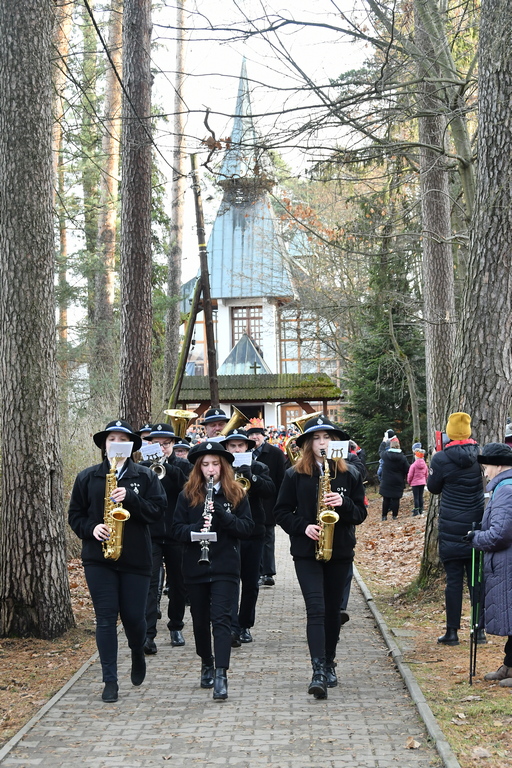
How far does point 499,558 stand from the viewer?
7277mm

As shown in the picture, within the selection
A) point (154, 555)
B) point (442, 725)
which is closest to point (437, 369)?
point (154, 555)

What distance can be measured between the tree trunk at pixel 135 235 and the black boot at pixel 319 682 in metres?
7.55

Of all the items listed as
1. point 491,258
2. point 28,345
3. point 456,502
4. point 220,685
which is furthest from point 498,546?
point 28,345

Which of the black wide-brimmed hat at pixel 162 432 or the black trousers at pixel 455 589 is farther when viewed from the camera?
the black wide-brimmed hat at pixel 162 432

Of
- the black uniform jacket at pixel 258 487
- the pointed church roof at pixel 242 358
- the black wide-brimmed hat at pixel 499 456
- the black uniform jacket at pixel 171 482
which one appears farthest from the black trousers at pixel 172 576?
the pointed church roof at pixel 242 358

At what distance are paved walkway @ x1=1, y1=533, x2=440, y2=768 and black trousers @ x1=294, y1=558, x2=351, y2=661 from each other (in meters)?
0.41

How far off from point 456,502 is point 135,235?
24.0 feet

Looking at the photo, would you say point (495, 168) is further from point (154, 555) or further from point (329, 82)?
point (154, 555)

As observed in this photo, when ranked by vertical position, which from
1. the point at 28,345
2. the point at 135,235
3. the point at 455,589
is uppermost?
the point at 135,235

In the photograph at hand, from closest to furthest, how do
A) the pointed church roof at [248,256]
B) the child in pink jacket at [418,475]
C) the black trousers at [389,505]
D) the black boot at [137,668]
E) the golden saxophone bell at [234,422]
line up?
the black boot at [137,668] < the golden saxophone bell at [234,422] < the child in pink jacket at [418,475] < the black trousers at [389,505] < the pointed church roof at [248,256]

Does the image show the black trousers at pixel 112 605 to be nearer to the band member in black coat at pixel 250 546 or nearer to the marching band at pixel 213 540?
the marching band at pixel 213 540

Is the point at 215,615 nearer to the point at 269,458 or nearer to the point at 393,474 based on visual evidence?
the point at 269,458

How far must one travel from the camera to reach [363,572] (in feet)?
52.5

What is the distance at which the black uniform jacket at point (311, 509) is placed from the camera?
7523 mm
